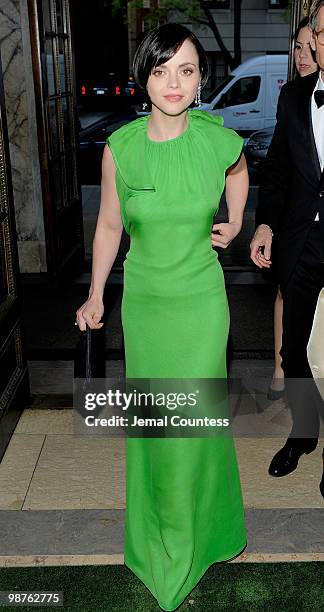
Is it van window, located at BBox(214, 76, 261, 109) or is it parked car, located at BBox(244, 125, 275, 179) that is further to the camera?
van window, located at BBox(214, 76, 261, 109)

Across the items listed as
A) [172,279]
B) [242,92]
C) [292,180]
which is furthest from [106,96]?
[172,279]

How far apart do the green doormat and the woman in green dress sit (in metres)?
0.10

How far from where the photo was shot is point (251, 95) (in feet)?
48.2

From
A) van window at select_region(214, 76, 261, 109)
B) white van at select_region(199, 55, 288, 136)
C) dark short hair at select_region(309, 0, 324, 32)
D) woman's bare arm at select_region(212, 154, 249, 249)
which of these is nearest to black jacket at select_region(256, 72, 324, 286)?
dark short hair at select_region(309, 0, 324, 32)

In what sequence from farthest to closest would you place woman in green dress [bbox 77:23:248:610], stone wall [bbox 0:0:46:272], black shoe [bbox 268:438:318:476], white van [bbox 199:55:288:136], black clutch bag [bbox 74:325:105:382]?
1. white van [bbox 199:55:288:136]
2. stone wall [bbox 0:0:46:272]
3. black shoe [bbox 268:438:318:476]
4. black clutch bag [bbox 74:325:105:382]
5. woman in green dress [bbox 77:23:248:610]

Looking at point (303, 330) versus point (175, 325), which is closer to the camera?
point (175, 325)

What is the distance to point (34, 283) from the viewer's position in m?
6.60

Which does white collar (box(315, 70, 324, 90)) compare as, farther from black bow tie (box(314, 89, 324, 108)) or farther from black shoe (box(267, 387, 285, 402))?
black shoe (box(267, 387, 285, 402))

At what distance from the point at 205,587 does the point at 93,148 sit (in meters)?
12.4

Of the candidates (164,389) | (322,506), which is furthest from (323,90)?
(322,506)

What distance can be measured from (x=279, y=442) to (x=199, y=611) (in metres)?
1.37

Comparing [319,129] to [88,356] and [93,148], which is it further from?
[93,148]

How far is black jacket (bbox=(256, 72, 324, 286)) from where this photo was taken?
2951 millimetres

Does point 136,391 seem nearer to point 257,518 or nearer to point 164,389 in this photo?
point 164,389
